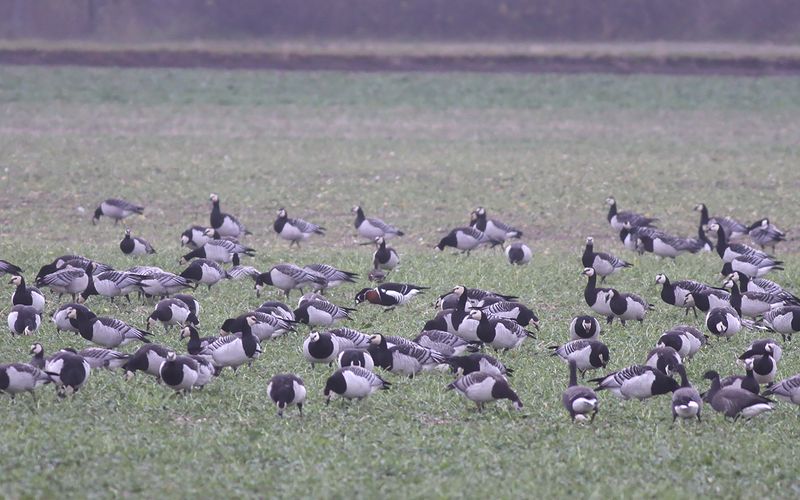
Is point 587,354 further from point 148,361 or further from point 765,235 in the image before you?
point 765,235

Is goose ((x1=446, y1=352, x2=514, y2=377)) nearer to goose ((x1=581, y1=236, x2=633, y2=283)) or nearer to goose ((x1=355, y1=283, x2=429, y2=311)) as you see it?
goose ((x1=355, y1=283, x2=429, y2=311))

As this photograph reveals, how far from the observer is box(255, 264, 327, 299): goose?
15.5 meters

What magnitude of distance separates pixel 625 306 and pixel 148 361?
230 inches

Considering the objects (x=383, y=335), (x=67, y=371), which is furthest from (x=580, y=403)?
(x=67, y=371)

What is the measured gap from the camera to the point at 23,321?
12.7 meters

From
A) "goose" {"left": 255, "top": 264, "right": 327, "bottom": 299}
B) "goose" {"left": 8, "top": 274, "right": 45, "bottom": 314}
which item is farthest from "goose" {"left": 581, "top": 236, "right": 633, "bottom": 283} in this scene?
"goose" {"left": 8, "top": 274, "right": 45, "bottom": 314}

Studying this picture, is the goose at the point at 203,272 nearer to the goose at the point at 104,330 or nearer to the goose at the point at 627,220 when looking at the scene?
A: the goose at the point at 104,330

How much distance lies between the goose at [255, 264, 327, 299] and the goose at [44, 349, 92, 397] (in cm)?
504

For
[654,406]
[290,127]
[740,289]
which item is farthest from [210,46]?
[654,406]

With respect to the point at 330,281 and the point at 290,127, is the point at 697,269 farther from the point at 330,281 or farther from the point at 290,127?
the point at 290,127

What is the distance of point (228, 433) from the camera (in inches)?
380

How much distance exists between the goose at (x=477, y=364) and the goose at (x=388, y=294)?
121 inches

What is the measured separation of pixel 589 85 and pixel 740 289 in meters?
28.6

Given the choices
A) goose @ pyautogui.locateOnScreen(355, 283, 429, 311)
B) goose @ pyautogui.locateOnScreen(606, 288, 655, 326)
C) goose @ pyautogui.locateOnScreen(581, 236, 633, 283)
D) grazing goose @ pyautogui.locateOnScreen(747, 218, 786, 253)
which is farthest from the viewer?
grazing goose @ pyautogui.locateOnScreen(747, 218, 786, 253)
